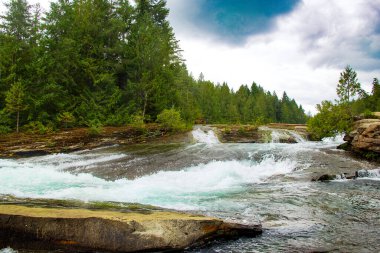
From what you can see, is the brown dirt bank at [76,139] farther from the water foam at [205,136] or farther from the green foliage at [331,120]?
the green foliage at [331,120]

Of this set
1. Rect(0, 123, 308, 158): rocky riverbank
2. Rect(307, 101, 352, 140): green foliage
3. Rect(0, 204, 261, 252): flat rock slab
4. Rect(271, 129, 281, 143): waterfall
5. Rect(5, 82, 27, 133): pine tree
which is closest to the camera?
Rect(0, 204, 261, 252): flat rock slab

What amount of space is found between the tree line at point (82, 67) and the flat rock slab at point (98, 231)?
22081mm

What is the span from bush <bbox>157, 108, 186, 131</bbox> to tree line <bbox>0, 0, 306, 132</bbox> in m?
2.36

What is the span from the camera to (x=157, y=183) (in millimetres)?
13047

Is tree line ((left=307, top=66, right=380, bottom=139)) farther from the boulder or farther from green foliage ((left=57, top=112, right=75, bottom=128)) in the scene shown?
green foliage ((left=57, top=112, right=75, bottom=128))

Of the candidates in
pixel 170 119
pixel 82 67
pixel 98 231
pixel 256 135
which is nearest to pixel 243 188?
pixel 98 231

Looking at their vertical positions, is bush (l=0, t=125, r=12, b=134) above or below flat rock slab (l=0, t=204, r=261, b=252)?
above

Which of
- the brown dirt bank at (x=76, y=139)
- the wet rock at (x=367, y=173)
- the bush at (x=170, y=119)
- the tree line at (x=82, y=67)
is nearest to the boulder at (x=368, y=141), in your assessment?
the wet rock at (x=367, y=173)

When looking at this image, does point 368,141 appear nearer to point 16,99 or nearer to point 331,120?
point 331,120

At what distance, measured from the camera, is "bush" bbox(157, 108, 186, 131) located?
2934cm

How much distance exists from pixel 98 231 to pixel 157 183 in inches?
290

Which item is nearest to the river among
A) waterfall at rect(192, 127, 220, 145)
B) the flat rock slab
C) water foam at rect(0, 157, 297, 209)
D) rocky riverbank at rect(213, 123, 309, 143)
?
water foam at rect(0, 157, 297, 209)

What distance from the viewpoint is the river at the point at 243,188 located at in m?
6.78

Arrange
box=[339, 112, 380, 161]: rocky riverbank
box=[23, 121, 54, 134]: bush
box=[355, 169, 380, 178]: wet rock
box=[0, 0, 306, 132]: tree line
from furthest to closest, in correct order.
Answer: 1. box=[0, 0, 306, 132]: tree line
2. box=[23, 121, 54, 134]: bush
3. box=[339, 112, 380, 161]: rocky riverbank
4. box=[355, 169, 380, 178]: wet rock
